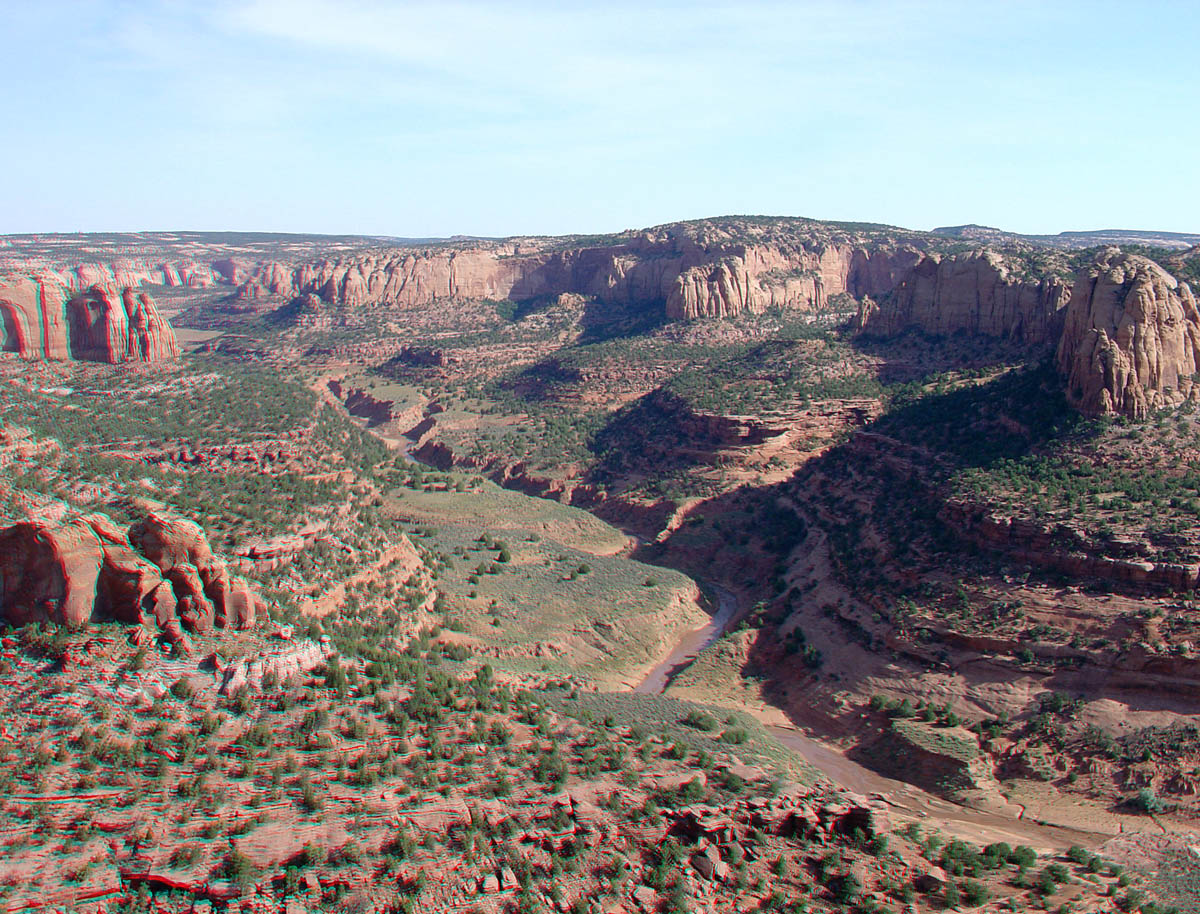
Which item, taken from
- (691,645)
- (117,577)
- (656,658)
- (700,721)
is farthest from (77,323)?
(700,721)

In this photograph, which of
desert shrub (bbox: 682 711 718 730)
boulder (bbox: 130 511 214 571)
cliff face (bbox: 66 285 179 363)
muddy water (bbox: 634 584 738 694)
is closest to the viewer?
boulder (bbox: 130 511 214 571)

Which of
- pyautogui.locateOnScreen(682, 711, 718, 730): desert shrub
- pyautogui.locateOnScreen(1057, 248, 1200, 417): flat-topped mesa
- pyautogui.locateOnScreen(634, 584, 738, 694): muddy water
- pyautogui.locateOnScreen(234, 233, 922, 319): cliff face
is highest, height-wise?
pyautogui.locateOnScreen(234, 233, 922, 319): cliff face

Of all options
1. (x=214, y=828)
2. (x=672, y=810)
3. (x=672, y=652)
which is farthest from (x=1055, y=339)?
(x=214, y=828)

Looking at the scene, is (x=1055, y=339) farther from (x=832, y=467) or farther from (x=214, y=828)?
(x=214, y=828)

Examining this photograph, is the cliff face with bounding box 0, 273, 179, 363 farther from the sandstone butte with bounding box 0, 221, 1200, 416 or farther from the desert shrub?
the desert shrub

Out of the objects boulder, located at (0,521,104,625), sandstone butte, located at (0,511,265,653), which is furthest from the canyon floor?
sandstone butte, located at (0,511,265,653)

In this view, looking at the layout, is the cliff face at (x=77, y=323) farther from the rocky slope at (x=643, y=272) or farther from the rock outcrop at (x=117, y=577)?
the rocky slope at (x=643, y=272)

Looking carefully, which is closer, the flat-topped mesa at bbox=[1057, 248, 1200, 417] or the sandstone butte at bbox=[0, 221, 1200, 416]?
the flat-topped mesa at bbox=[1057, 248, 1200, 417]

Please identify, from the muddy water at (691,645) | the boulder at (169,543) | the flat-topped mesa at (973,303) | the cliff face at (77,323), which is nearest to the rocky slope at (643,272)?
the flat-topped mesa at (973,303)
